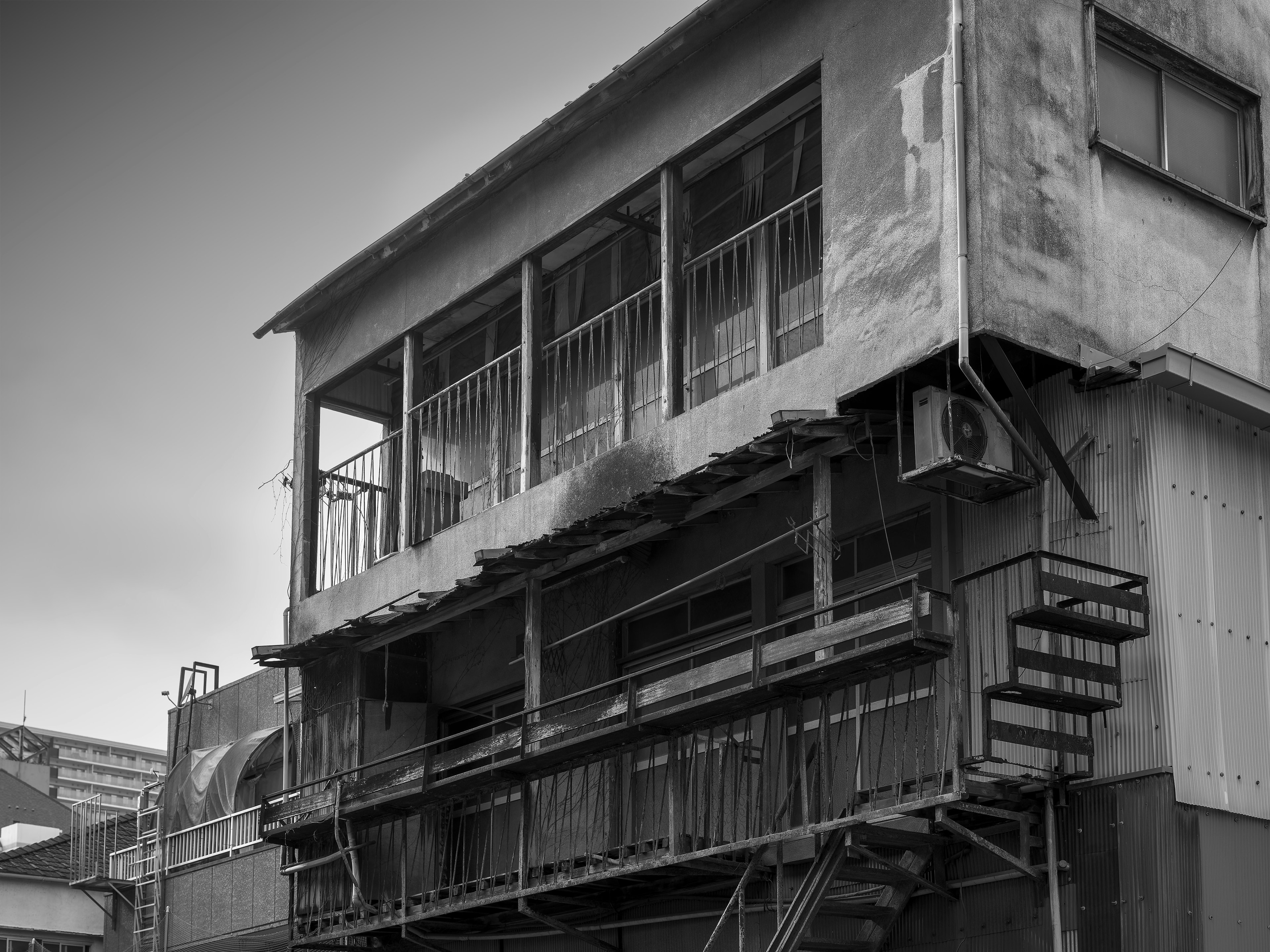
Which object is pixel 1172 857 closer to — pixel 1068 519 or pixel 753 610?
pixel 1068 519

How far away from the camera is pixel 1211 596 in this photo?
40.6 ft

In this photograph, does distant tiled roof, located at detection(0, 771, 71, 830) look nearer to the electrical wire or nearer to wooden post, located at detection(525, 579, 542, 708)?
wooden post, located at detection(525, 579, 542, 708)

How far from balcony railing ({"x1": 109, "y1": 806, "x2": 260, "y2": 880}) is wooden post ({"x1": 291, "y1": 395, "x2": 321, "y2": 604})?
3.93 m

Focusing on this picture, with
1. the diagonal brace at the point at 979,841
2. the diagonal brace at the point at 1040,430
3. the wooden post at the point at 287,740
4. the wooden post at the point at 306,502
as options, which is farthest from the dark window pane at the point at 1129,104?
the wooden post at the point at 287,740

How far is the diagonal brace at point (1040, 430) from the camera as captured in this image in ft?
39.8

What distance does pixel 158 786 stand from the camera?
28297mm

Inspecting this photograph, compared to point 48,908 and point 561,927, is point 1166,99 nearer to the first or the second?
point 561,927

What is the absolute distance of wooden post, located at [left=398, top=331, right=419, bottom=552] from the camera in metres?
18.6

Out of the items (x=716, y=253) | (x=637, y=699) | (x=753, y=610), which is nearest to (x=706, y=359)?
(x=716, y=253)

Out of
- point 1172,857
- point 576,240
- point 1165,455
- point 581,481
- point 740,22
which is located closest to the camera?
point 1172,857

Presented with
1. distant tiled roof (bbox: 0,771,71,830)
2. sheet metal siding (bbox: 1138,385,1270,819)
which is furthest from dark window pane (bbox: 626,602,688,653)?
distant tiled roof (bbox: 0,771,71,830)

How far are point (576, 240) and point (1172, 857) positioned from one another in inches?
364

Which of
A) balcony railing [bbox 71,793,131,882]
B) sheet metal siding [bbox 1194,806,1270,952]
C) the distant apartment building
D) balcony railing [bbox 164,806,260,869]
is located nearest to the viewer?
sheet metal siding [bbox 1194,806,1270,952]

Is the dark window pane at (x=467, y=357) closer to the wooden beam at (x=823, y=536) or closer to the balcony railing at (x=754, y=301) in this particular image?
the balcony railing at (x=754, y=301)
